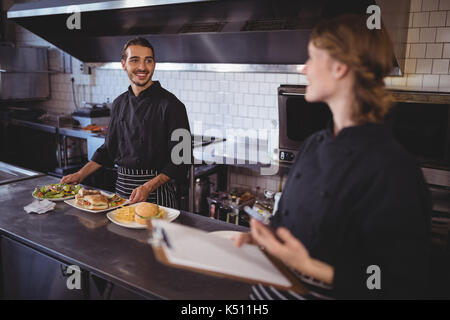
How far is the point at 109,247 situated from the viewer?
1946mm

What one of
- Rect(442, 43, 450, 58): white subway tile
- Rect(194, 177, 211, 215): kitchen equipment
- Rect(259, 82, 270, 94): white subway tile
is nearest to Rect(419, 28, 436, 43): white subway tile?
Rect(442, 43, 450, 58): white subway tile

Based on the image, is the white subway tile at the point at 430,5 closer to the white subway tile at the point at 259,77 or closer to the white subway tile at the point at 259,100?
the white subway tile at the point at 259,77

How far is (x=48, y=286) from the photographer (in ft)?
6.63

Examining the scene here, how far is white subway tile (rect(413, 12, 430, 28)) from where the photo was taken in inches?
142

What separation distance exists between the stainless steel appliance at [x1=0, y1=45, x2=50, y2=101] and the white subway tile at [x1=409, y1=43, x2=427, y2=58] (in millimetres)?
5767

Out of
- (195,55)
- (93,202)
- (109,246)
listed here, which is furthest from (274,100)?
(109,246)

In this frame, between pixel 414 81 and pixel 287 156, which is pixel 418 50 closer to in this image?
pixel 414 81

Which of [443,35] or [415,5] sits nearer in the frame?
[443,35]

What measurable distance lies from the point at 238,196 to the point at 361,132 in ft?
10.8

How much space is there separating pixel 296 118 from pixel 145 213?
1.94 metres

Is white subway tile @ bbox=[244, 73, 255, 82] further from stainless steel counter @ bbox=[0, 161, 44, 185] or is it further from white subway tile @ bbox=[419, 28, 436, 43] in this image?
stainless steel counter @ bbox=[0, 161, 44, 185]

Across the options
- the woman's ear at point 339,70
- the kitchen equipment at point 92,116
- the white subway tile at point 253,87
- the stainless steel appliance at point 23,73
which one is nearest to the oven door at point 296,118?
the white subway tile at point 253,87

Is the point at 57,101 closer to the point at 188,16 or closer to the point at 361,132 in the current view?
the point at 188,16

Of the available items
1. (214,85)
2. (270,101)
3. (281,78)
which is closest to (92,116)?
(214,85)
